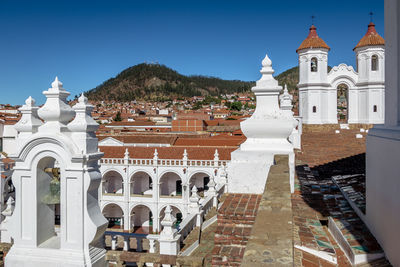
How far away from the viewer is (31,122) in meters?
3.93

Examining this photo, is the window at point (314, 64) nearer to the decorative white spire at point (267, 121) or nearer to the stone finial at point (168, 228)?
the stone finial at point (168, 228)

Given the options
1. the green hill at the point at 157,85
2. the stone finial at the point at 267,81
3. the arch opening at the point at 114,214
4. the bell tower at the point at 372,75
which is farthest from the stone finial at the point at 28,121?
the green hill at the point at 157,85

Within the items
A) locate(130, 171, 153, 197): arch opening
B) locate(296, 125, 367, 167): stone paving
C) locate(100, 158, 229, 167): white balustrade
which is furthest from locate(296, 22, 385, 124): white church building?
locate(130, 171, 153, 197): arch opening

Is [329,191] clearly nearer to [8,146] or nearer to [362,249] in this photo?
[362,249]

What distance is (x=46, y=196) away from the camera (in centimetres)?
394

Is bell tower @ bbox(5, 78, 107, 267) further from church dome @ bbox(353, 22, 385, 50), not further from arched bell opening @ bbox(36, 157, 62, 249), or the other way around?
church dome @ bbox(353, 22, 385, 50)

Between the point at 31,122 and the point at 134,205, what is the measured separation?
24.7 meters

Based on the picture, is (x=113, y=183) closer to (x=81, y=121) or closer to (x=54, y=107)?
(x=54, y=107)

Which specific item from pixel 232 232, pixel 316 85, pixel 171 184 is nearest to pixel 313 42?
pixel 316 85

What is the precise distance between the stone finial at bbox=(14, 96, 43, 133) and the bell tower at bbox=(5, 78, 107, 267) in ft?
0.04

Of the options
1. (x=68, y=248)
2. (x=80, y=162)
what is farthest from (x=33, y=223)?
(x=80, y=162)

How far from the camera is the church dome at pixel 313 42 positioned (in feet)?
85.8

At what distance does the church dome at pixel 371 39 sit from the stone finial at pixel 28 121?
1054 inches

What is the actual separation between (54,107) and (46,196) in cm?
107
